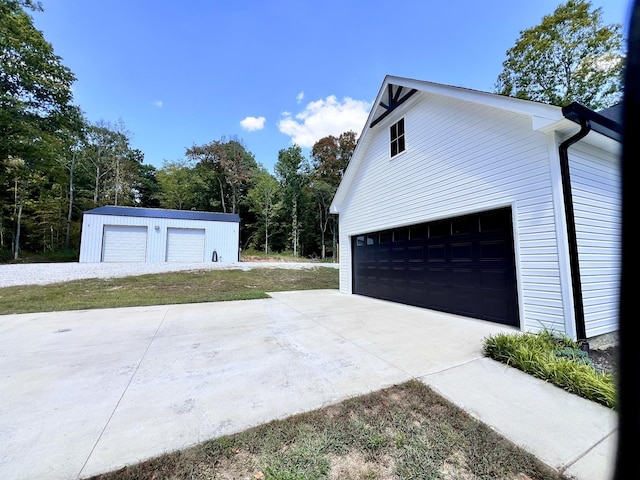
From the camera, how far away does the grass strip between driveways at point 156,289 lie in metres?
7.13

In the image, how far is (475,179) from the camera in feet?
17.5

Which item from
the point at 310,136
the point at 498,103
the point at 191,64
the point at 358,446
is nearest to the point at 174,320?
the point at 358,446

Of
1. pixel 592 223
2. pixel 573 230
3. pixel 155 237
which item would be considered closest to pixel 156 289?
pixel 155 237

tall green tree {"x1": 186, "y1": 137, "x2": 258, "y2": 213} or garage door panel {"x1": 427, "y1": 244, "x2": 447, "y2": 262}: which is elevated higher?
tall green tree {"x1": 186, "y1": 137, "x2": 258, "y2": 213}

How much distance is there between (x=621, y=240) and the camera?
32.0 inches

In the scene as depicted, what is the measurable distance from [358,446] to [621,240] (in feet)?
6.79

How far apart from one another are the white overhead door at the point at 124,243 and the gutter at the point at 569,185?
60.2 ft

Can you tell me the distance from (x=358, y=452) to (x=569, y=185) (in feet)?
15.7

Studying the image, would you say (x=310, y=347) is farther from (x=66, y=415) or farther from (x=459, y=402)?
(x=66, y=415)

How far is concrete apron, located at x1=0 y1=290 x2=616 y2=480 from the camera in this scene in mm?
2039

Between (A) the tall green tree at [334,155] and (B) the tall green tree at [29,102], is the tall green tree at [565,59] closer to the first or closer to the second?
(A) the tall green tree at [334,155]

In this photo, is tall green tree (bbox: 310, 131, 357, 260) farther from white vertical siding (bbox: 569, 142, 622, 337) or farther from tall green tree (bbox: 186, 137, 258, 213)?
white vertical siding (bbox: 569, 142, 622, 337)

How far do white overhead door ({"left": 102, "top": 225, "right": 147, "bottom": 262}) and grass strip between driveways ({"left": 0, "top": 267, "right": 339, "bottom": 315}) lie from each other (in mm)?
6038

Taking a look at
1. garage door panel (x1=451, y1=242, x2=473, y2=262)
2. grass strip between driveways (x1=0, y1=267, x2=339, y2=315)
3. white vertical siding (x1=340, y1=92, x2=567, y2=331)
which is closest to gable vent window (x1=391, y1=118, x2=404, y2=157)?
white vertical siding (x1=340, y1=92, x2=567, y2=331)
